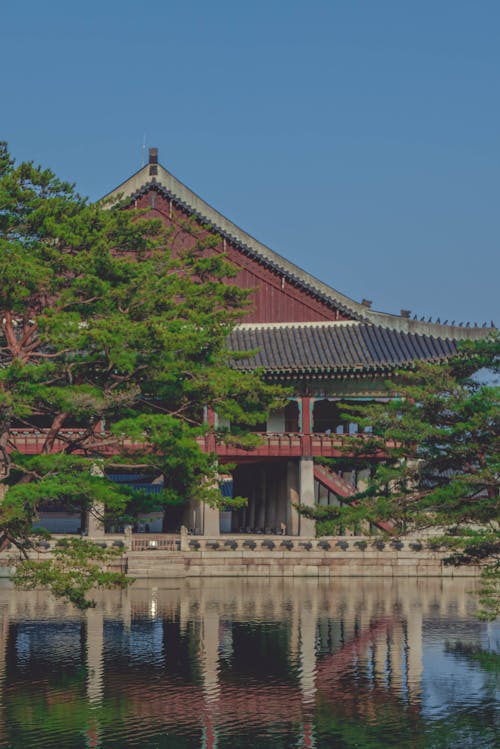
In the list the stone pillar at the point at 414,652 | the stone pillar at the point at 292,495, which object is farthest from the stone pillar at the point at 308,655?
the stone pillar at the point at 292,495

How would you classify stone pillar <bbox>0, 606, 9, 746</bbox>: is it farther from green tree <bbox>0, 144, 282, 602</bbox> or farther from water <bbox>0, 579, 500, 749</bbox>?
green tree <bbox>0, 144, 282, 602</bbox>

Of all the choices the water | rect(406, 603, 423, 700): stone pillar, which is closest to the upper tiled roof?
the water

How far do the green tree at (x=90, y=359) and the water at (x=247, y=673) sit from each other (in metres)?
3.38

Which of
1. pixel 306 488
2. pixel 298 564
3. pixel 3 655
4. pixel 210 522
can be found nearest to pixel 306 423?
pixel 306 488

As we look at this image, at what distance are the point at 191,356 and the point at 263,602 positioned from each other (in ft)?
41.8

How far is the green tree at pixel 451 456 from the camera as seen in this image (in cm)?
2695

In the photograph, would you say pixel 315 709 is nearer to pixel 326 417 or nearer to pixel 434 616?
pixel 434 616

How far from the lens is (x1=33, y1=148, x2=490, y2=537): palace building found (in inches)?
2056

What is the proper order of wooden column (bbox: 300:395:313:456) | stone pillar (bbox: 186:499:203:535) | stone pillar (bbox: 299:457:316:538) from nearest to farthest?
stone pillar (bbox: 299:457:316:538) < wooden column (bbox: 300:395:313:456) < stone pillar (bbox: 186:499:203:535)

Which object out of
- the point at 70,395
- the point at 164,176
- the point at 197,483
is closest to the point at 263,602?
the point at 197,483

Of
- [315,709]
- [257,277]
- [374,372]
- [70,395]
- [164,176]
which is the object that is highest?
[164,176]

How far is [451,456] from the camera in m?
28.8

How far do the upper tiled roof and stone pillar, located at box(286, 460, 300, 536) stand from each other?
8006 mm

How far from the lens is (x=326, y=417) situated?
60375 millimetres
